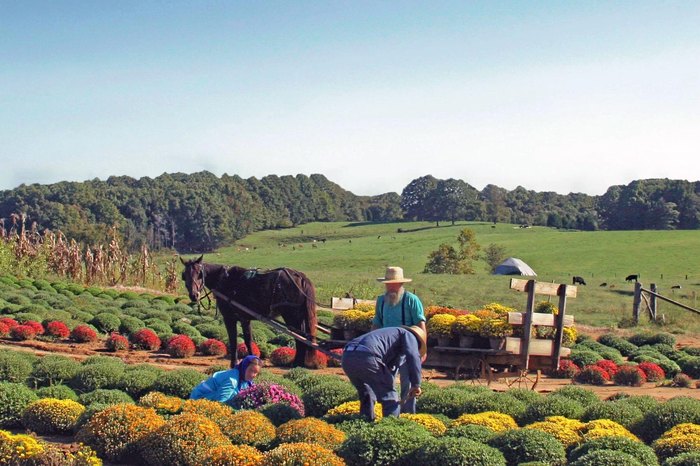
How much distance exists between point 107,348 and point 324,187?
147344mm

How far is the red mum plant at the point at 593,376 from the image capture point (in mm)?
18531

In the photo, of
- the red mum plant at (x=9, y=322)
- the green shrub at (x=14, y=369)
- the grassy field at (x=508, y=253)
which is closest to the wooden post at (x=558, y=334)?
the green shrub at (x=14, y=369)

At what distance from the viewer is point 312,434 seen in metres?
9.13

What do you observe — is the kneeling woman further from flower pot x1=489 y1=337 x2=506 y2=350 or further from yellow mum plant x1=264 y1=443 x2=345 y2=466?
flower pot x1=489 y1=337 x2=506 y2=350

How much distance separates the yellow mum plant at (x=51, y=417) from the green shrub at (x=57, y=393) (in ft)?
4.28

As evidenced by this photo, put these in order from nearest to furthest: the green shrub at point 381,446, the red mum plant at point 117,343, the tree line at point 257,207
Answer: the green shrub at point 381,446
the red mum plant at point 117,343
the tree line at point 257,207

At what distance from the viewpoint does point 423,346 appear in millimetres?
9859

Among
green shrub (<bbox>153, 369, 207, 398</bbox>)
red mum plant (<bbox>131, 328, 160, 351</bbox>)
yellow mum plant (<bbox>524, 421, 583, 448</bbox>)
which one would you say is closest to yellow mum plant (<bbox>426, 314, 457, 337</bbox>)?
green shrub (<bbox>153, 369, 207, 398</bbox>)

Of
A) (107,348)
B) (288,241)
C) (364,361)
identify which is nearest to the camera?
(364,361)

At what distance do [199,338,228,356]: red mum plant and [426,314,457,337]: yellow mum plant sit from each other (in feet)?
27.3

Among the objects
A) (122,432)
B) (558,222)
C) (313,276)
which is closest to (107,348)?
(122,432)

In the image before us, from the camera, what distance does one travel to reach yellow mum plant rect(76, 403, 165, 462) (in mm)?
9656

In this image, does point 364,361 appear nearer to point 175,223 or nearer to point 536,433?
point 536,433

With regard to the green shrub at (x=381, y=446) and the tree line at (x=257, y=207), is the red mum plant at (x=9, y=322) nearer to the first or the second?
the green shrub at (x=381, y=446)
